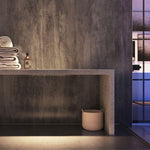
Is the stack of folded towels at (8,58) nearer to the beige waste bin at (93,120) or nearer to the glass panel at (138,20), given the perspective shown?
the beige waste bin at (93,120)

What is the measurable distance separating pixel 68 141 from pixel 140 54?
1.60m

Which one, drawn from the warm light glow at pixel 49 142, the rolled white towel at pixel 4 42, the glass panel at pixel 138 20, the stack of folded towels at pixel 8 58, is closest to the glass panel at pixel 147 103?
the glass panel at pixel 138 20

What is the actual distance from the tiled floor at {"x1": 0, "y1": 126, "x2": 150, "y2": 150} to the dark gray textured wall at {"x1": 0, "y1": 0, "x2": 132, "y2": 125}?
1.48 feet

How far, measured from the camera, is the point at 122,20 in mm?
1968

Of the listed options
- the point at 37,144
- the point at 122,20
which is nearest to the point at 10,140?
the point at 37,144

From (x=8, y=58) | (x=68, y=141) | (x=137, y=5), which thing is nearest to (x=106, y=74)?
(x=68, y=141)

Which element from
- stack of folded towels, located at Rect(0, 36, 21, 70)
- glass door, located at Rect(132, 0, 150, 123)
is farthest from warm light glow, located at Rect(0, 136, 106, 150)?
glass door, located at Rect(132, 0, 150, 123)

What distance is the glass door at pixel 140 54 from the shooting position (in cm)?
225

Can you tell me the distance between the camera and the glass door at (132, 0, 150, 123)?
225 centimetres

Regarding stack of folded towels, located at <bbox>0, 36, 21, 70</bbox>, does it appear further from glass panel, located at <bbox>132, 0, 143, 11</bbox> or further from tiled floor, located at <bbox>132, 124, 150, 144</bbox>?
glass panel, located at <bbox>132, 0, 143, 11</bbox>

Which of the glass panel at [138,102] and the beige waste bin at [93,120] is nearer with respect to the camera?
the beige waste bin at [93,120]

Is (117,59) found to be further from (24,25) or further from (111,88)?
(24,25)

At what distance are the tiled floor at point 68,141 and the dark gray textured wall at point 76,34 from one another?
0.45 m

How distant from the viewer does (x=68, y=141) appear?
1.44m
